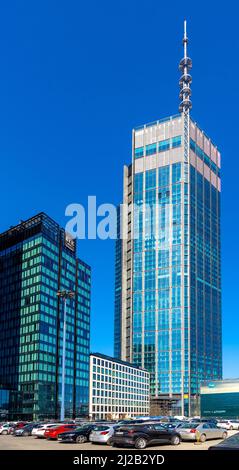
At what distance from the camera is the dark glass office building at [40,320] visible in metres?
133

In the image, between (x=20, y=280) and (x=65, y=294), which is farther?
(x=20, y=280)

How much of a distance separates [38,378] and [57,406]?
9339mm

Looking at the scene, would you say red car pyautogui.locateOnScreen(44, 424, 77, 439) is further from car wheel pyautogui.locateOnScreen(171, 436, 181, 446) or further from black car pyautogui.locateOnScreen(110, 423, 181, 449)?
car wheel pyautogui.locateOnScreen(171, 436, 181, 446)

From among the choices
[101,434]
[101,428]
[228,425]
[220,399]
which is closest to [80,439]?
[101,428]

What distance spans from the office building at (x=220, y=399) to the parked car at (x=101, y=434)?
482ft

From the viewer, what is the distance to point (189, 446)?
31.5m

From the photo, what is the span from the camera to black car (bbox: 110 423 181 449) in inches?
1167

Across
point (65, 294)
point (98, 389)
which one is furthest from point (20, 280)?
point (65, 294)

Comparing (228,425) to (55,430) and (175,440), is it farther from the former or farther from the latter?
(175,440)

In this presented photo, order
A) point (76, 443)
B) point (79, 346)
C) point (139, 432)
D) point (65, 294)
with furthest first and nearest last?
point (79, 346), point (65, 294), point (76, 443), point (139, 432)

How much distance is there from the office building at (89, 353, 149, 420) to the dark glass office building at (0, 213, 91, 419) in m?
4.34

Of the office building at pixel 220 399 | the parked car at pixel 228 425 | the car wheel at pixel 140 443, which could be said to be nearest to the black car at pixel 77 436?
the car wheel at pixel 140 443

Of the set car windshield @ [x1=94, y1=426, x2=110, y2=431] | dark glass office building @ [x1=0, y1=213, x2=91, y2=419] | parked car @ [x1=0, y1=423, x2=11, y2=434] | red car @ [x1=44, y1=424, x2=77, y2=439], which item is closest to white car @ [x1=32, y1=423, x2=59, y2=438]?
red car @ [x1=44, y1=424, x2=77, y2=439]
